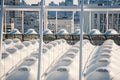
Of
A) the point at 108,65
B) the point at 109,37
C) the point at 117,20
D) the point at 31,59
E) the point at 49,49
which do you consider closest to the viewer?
the point at 108,65

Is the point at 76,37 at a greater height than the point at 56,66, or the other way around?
the point at 76,37

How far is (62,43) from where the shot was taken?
75.2 ft

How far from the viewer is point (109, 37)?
87.8 feet

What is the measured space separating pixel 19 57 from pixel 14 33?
32.3 feet

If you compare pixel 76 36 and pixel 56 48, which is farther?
pixel 76 36

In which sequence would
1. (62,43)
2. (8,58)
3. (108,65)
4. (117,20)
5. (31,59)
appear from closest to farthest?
(108,65) → (31,59) → (8,58) → (62,43) → (117,20)

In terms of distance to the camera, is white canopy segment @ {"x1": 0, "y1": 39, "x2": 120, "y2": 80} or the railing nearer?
white canopy segment @ {"x1": 0, "y1": 39, "x2": 120, "y2": 80}

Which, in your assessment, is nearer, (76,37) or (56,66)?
(56,66)

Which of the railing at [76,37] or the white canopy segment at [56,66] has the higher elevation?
the railing at [76,37]

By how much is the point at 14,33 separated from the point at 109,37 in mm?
6999

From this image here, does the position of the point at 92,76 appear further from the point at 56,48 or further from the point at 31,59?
the point at 56,48

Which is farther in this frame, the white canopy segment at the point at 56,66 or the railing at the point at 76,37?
the railing at the point at 76,37

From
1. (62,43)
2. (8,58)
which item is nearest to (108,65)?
(8,58)

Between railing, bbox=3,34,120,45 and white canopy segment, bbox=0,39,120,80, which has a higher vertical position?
railing, bbox=3,34,120,45
